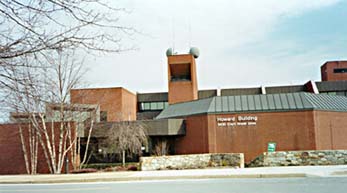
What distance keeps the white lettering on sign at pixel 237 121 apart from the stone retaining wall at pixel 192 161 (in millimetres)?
8327

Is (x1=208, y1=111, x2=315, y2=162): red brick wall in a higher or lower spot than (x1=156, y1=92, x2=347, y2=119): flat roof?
lower

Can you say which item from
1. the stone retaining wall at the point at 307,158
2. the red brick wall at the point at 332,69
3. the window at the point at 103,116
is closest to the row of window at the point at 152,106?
the window at the point at 103,116

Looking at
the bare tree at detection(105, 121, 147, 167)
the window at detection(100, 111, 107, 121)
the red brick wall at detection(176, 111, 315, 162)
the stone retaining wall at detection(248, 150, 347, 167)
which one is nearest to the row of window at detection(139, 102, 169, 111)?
the window at detection(100, 111, 107, 121)

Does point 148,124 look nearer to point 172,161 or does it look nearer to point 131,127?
point 131,127

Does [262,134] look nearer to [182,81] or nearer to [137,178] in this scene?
[137,178]

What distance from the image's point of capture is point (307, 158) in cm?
2714

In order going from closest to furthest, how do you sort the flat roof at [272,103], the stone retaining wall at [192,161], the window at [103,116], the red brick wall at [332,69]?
1. the stone retaining wall at [192,161]
2. the flat roof at [272,103]
3. the window at [103,116]
4. the red brick wall at [332,69]

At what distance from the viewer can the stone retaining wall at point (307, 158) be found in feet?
88.0

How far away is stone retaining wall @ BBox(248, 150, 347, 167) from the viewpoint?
88.0ft

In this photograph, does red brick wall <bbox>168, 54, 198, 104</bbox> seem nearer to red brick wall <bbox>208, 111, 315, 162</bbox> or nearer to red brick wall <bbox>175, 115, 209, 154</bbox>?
red brick wall <bbox>175, 115, 209, 154</bbox>

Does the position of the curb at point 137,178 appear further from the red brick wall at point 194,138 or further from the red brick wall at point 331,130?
the red brick wall at point 331,130

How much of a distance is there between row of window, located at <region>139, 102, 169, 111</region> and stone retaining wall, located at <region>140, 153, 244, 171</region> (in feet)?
126

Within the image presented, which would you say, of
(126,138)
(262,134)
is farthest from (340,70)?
(126,138)

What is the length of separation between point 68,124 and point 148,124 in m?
8.75
